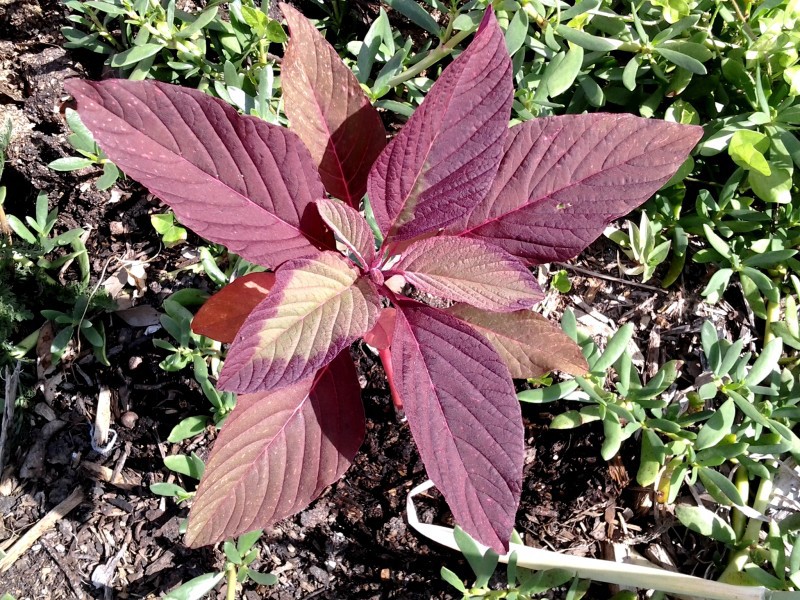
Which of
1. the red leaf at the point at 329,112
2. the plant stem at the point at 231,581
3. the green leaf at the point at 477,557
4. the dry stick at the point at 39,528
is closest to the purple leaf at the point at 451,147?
the red leaf at the point at 329,112

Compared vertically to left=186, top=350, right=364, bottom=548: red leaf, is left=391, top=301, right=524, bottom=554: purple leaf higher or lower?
higher

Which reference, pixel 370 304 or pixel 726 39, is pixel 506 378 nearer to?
pixel 370 304

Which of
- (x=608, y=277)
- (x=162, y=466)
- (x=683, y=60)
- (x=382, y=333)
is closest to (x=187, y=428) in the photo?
(x=162, y=466)

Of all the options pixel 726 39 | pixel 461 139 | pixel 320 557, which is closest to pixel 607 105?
pixel 726 39

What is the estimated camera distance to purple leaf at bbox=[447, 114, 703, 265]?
1074 mm

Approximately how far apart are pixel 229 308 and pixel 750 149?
1.32 meters

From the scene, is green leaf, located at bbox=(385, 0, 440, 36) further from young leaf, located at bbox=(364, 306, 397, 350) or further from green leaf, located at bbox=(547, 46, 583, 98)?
young leaf, located at bbox=(364, 306, 397, 350)

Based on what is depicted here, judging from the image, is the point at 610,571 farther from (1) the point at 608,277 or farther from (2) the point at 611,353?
(1) the point at 608,277

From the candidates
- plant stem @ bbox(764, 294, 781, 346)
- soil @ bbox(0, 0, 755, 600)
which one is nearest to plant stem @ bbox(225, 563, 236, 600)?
soil @ bbox(0, 0, 755, 600)

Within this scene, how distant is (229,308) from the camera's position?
1.20 m

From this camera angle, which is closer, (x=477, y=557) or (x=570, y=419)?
(x=477, y=557)

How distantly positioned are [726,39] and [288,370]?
5.36ft

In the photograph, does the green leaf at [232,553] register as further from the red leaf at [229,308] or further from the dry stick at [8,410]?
the dry stick at [8,410]

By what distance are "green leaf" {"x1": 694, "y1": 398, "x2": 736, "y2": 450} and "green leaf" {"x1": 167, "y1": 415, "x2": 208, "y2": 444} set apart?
47.2 inches
